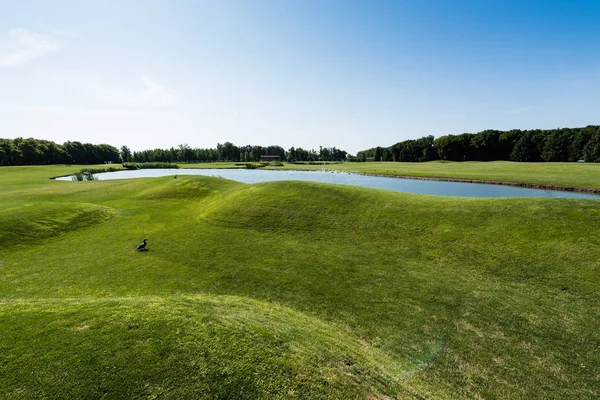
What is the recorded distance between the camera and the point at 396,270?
15742mm

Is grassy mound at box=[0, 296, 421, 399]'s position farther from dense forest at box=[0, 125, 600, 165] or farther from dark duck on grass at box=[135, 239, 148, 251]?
dense forest at box=[0, 125, 600, 165]

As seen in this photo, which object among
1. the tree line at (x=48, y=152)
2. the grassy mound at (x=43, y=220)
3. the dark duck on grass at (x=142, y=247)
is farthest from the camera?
the tree line at (x=48, y=152)

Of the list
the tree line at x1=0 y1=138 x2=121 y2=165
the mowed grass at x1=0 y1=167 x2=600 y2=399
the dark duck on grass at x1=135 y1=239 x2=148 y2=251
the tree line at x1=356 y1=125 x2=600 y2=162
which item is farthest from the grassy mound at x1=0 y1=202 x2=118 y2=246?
the tree line at x1=356 y1=125 x2=600 y2=162

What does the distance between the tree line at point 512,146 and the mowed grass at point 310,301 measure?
383 ft

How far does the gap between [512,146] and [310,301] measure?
149 metres

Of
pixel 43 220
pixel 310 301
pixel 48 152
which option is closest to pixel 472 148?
pixel 310 301

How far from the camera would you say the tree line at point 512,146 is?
332ft

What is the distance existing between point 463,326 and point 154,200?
38.2m

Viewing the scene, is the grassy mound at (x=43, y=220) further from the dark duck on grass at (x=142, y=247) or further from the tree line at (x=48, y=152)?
the tree line at (x=48, y=152)

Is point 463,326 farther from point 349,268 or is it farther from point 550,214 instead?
point 550,214

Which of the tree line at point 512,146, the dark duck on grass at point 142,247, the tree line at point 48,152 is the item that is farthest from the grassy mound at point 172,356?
the tree line at point 48,152

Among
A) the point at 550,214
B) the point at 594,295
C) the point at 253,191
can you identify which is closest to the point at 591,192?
the point at 550,214

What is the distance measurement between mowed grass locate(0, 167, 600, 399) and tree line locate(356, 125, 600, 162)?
383 feet

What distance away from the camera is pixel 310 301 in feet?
41.6
